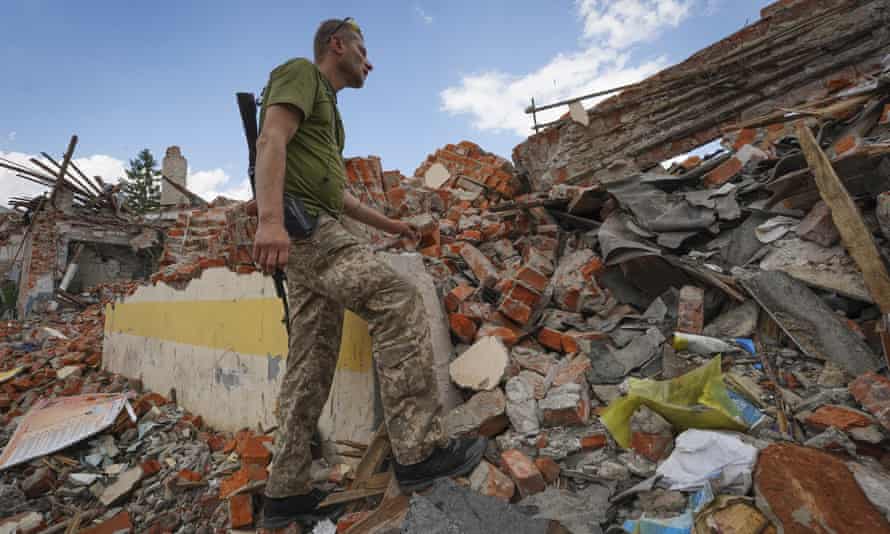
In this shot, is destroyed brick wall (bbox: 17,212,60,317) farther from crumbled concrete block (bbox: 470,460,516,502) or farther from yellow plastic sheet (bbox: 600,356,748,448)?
yellow plastic sheet (bbox: 600,356,748,448)

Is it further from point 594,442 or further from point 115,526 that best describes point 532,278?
point 115,526

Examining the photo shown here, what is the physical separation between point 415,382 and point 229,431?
2306 millimetres

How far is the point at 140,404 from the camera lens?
3762mm

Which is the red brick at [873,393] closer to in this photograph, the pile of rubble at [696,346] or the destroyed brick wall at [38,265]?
the pile of rubble at [696,346]

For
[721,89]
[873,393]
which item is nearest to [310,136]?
[873,393]

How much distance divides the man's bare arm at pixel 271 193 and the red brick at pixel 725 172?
298cm

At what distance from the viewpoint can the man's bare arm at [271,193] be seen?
4.64 feet

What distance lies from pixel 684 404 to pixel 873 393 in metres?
0.61

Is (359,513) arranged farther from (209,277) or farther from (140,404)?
(140,404)

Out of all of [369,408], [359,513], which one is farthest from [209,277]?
[359,513]

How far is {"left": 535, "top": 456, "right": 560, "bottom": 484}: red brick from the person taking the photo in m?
1.54

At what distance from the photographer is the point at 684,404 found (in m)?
1.60

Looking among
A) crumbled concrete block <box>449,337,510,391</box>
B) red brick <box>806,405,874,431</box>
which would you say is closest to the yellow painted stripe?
A: crumbled concrete block <box>449,337,510,391</box>

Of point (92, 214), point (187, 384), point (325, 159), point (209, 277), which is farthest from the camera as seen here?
point (92, 214)
